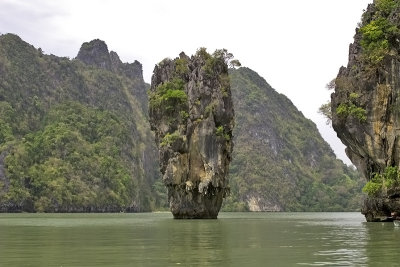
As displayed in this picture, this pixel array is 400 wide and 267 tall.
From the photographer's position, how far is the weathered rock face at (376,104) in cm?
4769

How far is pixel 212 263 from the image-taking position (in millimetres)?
16344

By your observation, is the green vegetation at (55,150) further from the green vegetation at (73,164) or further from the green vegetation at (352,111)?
the green vegetation at (352,111)

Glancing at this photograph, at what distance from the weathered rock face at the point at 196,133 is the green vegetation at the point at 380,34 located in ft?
64.0

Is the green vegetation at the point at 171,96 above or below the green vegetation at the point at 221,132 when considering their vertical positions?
above

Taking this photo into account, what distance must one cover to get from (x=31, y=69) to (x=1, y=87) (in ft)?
74.4

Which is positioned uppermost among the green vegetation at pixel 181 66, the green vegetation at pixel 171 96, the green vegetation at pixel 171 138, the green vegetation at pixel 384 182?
the green vegetation at pixel 181 66

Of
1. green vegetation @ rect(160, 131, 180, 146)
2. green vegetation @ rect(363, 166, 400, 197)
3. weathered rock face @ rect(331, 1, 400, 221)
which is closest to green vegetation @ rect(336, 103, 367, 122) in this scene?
weathered rock face @ rect(331, 1, 400, 221)

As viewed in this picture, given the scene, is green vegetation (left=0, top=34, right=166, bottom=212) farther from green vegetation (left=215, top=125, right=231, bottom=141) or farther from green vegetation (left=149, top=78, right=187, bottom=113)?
green vegetation (left=215, top=125, right=231, bottom=141)

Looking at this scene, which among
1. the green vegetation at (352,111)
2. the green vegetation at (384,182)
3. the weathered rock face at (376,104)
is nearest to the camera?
the green vegetation at (384,182)

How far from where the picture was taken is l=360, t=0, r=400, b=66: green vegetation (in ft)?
159

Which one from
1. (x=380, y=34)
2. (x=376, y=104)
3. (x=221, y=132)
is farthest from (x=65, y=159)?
(x=380, y=34)

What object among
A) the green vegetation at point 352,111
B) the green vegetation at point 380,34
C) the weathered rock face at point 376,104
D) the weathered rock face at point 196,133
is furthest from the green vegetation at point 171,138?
the green vegetation at point 380,34

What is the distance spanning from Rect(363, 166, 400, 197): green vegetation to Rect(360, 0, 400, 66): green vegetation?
358 inches

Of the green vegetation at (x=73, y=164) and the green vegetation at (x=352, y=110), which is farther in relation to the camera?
the green vegetation at (x=73, y=164)
